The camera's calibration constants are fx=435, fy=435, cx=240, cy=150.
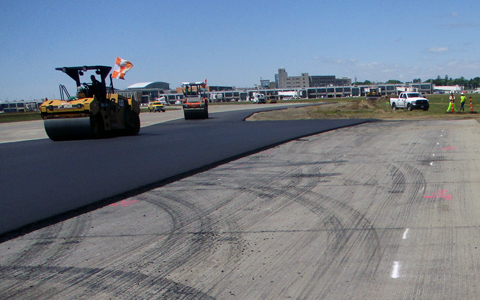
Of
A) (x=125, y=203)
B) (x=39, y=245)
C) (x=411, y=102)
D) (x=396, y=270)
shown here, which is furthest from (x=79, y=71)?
(x=411, y=102)

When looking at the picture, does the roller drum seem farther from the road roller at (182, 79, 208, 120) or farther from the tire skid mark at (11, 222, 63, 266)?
the road roller at (182, 79, 208, 120)

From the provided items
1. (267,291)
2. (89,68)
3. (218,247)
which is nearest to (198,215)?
(218,247)

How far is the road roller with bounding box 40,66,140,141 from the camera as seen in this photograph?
17.7m

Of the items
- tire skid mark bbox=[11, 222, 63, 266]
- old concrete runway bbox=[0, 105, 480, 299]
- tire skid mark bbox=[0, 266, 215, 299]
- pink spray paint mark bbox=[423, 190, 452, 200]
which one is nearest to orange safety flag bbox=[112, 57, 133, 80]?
old concrete runway bbox=[0, 105, 480, 299]

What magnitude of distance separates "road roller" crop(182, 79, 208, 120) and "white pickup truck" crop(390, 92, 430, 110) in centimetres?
1768

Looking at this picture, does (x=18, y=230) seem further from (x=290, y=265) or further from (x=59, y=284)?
(x=290, y=265)

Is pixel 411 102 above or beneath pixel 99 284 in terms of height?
beneath

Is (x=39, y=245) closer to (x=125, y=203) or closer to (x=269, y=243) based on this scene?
(x=125, y=203)

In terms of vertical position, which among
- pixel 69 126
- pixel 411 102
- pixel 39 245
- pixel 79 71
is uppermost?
pixel 79 71

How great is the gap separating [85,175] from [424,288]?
7.71m

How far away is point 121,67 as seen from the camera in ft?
64.4

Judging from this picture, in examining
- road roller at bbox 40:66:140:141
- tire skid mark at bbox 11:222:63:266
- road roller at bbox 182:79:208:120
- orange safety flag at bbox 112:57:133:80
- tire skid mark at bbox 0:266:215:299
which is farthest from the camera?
road roller at bbox 182:79:208:120

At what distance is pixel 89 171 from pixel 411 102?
33.1 metres

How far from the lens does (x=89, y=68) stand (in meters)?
18.7
